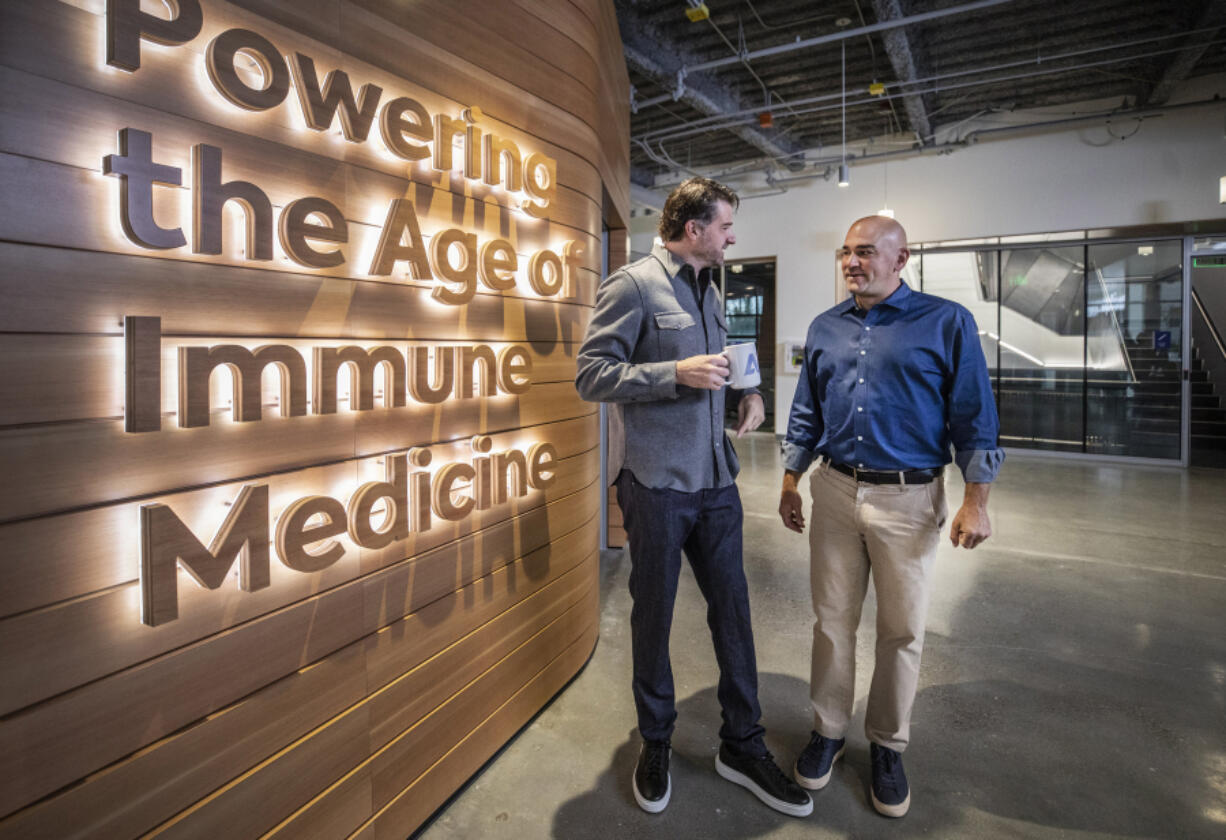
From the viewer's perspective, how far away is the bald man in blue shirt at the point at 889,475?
6.62 ft

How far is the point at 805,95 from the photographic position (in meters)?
7.73

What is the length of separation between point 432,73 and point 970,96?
8.23 m

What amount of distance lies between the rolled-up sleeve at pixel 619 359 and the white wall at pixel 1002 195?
8.39 m

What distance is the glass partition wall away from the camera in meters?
8.25

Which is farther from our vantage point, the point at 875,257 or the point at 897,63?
the point at 897,63

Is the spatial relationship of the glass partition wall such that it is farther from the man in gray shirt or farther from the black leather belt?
the man in gray shirt

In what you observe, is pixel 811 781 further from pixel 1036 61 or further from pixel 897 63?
pixel 1036 61

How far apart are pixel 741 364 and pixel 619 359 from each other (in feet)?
1.22

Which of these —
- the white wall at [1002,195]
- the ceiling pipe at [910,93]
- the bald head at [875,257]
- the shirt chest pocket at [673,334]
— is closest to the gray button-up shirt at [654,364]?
the shirt chest pocket at [673,334]

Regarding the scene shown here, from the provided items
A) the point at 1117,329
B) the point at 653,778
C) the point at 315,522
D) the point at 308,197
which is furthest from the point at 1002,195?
the point at 315,522

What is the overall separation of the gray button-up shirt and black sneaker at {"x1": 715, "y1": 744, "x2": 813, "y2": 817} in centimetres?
90

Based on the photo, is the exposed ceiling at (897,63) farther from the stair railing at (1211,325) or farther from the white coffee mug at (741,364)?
the white coffee mug at (741,364)

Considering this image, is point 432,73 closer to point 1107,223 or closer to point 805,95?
point 805,95

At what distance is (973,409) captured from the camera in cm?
202
